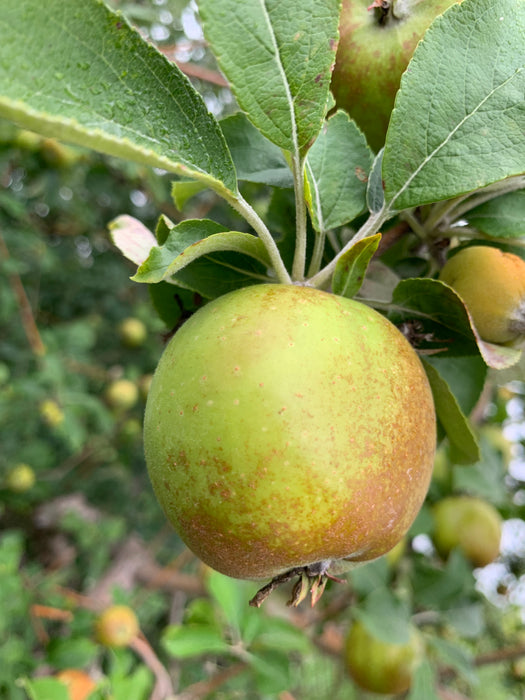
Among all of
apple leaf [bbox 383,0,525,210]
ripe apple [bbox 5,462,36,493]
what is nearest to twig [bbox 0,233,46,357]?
ripe apple [bbox 5,462,36,493]

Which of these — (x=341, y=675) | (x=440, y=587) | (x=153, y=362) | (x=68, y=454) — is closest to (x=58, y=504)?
(x=68, y=454)

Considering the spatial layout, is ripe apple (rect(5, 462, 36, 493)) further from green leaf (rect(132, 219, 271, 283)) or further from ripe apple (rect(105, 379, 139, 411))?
green leaf (rect(132, 219, 271, 283))

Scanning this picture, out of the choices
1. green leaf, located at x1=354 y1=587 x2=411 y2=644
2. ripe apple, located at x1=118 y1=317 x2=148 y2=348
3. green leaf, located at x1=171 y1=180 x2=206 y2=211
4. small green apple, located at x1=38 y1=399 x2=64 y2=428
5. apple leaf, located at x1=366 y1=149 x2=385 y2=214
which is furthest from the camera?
ripe apple, located at x1=118 y1=317 x2=148 y2=348

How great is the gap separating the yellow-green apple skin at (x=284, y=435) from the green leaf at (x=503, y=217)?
22cm

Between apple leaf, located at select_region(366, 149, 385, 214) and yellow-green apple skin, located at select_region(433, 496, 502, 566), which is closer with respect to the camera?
apple leaf, located at select_region(366, 149, 385, 214)

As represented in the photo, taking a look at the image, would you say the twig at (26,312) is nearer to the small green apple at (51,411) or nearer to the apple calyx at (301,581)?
the small green apple at (51,411)

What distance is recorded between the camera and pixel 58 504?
2.96 metres

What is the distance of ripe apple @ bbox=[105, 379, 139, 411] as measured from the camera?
2402 millimetres

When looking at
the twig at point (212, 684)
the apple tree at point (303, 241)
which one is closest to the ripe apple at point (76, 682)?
the twig at point (212, 684)

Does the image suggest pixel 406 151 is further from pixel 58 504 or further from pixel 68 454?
pixel 58 504

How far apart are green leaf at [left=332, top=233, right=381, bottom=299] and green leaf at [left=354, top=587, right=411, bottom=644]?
4.18ft

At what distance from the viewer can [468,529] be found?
1.73 metres

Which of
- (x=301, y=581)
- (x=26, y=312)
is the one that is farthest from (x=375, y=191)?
(x=26, y=312)

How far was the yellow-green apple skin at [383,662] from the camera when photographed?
175 centimetres
